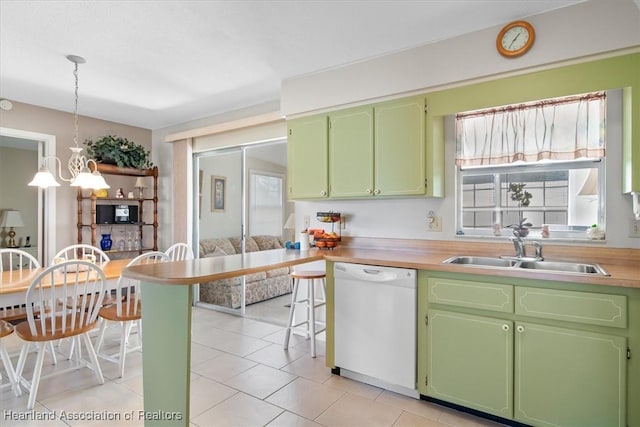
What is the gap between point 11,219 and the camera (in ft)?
15.4

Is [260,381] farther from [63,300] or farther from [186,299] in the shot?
[63,300]

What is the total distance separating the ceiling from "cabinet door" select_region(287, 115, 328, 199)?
1.59 ft

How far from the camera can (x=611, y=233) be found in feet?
7.27

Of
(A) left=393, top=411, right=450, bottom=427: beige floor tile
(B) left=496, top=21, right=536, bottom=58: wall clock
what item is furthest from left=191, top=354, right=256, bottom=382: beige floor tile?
(B) left=496, top=21, right=536, bottom=58: wall clock

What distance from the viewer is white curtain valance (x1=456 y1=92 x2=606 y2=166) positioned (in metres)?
2.32

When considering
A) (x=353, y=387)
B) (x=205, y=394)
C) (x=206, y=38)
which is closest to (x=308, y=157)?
(x=206, y=38)

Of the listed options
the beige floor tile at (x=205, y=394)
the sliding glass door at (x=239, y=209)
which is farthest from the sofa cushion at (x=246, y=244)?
the beige floor tile at (x=205, y=394)

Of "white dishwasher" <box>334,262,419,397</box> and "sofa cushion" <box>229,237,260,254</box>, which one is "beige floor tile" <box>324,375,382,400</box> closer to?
"white dishwasher" <box>334,262,419,397</box>

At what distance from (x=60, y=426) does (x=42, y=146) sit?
3430 millimetres

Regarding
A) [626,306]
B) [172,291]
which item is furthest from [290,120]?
[626,306]

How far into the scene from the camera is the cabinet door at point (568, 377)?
1728 millimetres

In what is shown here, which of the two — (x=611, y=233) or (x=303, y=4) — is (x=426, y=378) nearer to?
(x=611, y=233)

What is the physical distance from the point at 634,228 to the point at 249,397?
105 inches

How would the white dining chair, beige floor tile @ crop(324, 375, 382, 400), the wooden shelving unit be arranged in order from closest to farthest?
beige floor tile @ crop(324, 375, 382, 400)
the white dining chair
the wooden shelving unit
